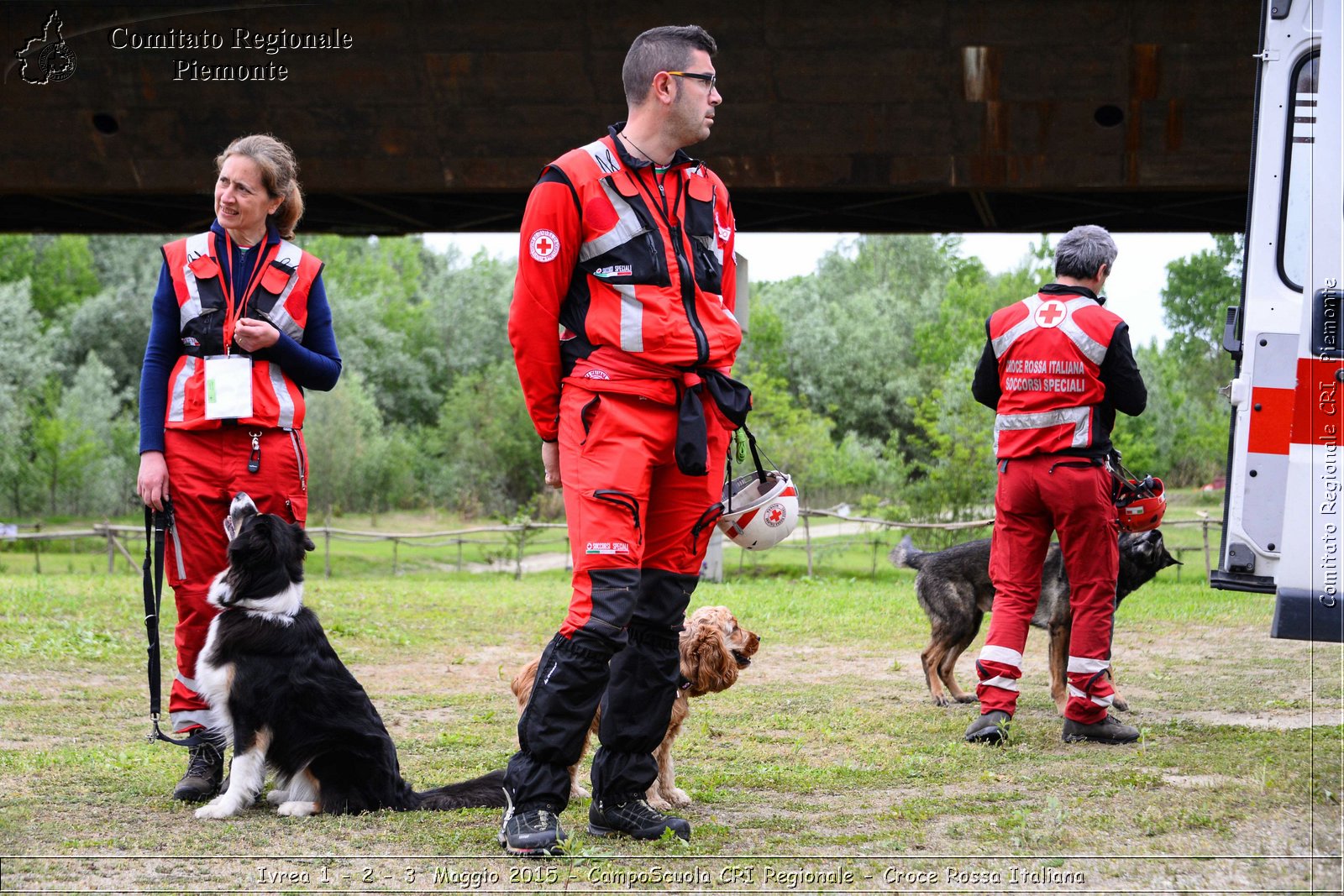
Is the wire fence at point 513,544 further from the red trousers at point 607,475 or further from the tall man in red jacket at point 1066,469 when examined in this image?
the red trousers at point 607,475

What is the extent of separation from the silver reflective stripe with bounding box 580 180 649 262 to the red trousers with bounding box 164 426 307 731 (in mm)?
1534

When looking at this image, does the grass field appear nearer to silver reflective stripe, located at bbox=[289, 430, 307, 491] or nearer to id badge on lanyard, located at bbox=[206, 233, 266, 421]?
silver reflective stripe, located at bbox=[289, 430, 307, 491]

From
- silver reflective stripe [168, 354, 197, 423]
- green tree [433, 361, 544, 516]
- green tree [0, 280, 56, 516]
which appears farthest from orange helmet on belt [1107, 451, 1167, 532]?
green tree [0, 280, 56, 516]

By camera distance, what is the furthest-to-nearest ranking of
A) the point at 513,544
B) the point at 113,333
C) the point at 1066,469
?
the point at 113,333 → the point at 513,544 → the point at 1066,469

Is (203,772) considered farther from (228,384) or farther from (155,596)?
(228,384)

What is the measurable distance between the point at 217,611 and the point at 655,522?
1.68 meters

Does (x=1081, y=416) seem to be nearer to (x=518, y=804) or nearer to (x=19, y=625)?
(x=518, y=804)

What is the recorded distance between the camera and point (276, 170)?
4.45 meters

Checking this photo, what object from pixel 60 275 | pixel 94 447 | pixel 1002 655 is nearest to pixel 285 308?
pixel 1002 655

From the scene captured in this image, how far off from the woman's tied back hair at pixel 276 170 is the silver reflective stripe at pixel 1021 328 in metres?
3.14

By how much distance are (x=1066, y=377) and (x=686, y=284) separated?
2.47 meters

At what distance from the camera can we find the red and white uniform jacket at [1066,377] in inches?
212

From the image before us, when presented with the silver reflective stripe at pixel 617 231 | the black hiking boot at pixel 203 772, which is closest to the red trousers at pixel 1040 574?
the silver reflective stripe at pixel 617 231

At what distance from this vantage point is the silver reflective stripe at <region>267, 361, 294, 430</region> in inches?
173
